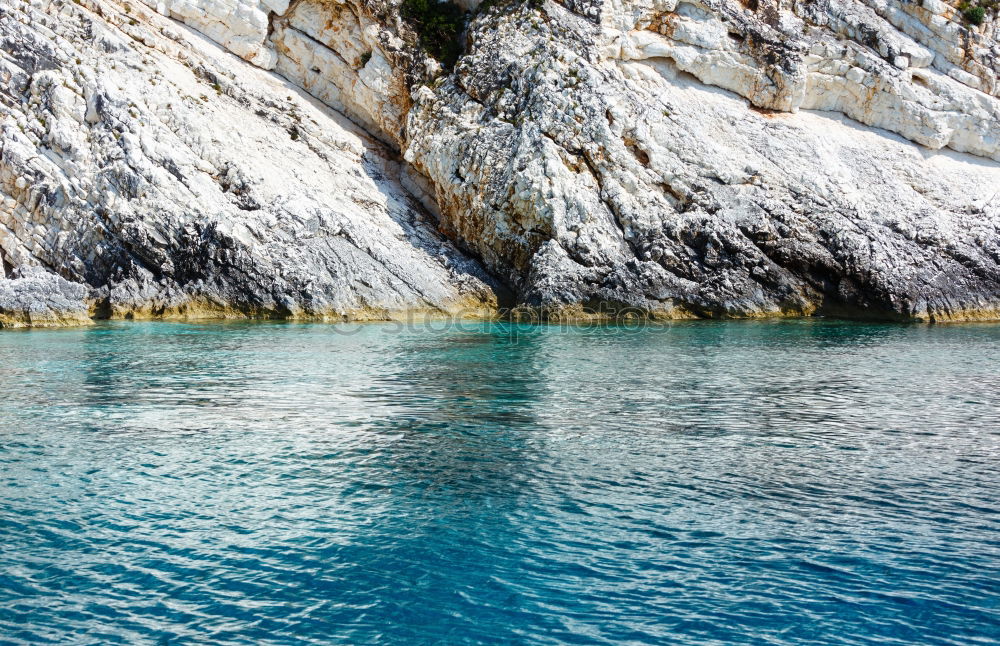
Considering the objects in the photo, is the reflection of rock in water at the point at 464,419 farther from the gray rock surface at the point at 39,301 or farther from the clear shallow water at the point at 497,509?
the gray rock surface at the point at 39,301

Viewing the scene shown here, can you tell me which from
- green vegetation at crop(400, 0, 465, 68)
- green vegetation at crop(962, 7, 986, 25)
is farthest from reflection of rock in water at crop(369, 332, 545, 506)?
green vegetation at crop(962, 7, 986, 25)

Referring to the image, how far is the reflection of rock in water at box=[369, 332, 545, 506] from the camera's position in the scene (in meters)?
11.2

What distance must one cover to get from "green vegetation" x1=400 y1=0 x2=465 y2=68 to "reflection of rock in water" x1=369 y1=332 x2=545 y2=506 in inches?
919

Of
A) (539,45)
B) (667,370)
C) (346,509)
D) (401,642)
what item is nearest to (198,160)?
(539,45)

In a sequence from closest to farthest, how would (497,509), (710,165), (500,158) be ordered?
(497,509) → (500,158) → (710,165)

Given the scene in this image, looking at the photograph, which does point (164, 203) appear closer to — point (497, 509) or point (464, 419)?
point (464, 419)

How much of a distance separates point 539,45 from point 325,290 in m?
16.6

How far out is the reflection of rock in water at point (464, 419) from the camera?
1125 centimetres

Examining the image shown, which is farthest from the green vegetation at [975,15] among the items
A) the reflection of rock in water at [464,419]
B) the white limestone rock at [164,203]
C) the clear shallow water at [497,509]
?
the reflection of rock in water at [464,419]

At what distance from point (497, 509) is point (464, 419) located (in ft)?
17.8

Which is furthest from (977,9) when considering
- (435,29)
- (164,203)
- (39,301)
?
(39,301)

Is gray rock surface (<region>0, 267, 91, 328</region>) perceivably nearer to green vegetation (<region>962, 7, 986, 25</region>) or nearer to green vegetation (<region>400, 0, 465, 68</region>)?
green vegetation (<region>400, 0, 465, 68</region>)

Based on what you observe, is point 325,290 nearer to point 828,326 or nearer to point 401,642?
point 828,326

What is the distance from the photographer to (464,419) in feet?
50.0
